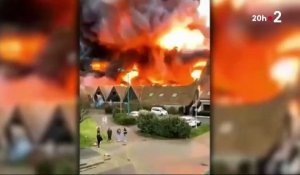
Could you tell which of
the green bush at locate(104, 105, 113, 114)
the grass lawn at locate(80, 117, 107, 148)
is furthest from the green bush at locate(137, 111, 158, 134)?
the grass lawn at locate(80, 117, 107, 148)

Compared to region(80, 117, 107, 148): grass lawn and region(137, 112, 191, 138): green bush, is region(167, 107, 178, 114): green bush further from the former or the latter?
region(80, 117, 107, 148): grass lawn

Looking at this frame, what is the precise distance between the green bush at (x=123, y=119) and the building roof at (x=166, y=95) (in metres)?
0.16

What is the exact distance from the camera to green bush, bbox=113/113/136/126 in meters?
3.58

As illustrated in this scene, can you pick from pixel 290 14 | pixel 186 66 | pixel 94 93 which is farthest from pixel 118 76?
pixel 290 14

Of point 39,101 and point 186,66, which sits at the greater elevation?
point 186,66

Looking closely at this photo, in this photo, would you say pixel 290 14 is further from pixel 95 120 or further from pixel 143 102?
pixel 95 120

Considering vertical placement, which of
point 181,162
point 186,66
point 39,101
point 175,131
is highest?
point 186,66

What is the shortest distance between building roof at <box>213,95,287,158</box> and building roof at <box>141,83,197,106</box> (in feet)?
0.69

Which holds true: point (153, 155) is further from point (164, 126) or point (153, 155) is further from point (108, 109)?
point (108, 109)

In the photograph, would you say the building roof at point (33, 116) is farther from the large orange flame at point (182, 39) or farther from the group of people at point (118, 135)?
the large orange flame at point (182, 39)

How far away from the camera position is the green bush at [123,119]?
358 cm

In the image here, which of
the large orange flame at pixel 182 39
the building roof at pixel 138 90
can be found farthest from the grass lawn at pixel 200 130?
the large orange flame at pixel 182 39

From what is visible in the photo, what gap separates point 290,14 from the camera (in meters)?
3.59

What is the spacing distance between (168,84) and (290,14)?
1001mm
